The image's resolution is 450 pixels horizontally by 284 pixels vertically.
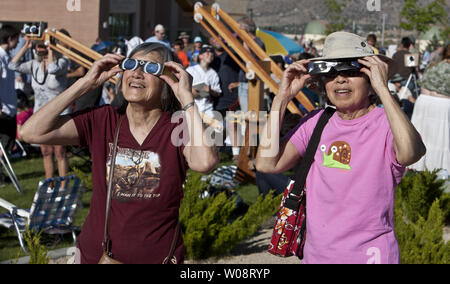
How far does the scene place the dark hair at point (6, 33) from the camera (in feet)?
30.5

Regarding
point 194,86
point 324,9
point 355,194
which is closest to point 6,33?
point 194,86

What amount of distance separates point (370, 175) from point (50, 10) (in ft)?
28.4

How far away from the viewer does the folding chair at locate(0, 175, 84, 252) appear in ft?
19.1

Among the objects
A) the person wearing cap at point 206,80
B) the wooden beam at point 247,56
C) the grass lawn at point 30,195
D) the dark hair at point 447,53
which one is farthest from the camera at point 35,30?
the dark hair at point 447,53

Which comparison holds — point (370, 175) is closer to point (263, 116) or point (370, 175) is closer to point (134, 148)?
point (134, 148)

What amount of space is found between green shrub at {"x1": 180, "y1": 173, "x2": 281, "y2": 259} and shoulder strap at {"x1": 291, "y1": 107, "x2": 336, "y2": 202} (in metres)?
2.68

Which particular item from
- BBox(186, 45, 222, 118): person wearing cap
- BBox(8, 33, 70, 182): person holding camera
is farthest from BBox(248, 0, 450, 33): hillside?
BBox(8, 33, 70, 182): person holding camera

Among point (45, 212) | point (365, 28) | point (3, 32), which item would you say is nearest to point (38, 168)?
point (3, 32)

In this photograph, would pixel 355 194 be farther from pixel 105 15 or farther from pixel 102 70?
pixel 105 15

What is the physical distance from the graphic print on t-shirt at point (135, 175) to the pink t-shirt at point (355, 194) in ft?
2.38

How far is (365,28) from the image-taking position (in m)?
17.7

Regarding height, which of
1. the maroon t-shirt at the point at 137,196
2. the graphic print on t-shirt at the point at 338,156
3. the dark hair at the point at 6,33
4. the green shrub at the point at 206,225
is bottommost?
the green shrub at the point at 206,225

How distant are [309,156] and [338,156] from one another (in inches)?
6.2

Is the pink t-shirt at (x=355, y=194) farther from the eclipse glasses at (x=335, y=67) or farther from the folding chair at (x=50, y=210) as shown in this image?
the folding chair at (x=50, y=210)
